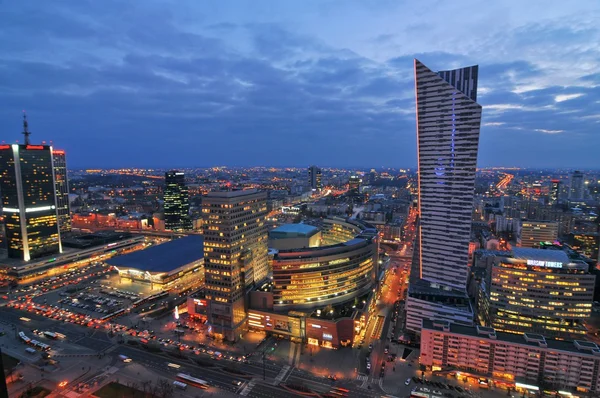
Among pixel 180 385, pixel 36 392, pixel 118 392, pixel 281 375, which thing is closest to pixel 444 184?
pixel 281 375

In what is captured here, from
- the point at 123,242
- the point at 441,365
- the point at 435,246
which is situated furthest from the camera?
the point at 123,242

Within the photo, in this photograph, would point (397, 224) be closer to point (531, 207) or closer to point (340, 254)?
point (531, 207)

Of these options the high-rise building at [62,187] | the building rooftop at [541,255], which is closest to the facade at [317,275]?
the building rooftop at [541,255]

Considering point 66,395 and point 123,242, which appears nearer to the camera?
point 66,395

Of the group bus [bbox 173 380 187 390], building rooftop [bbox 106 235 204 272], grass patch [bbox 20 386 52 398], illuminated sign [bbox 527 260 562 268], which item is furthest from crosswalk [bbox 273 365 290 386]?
illuminated sign [bbox 527 260 562 268]

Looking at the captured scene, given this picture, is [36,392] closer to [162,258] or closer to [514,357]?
[162,258]

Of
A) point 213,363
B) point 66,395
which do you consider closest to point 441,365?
point 213,363

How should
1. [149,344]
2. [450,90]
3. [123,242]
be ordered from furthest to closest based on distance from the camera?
[123,242] → [450,90] → [149,344]
